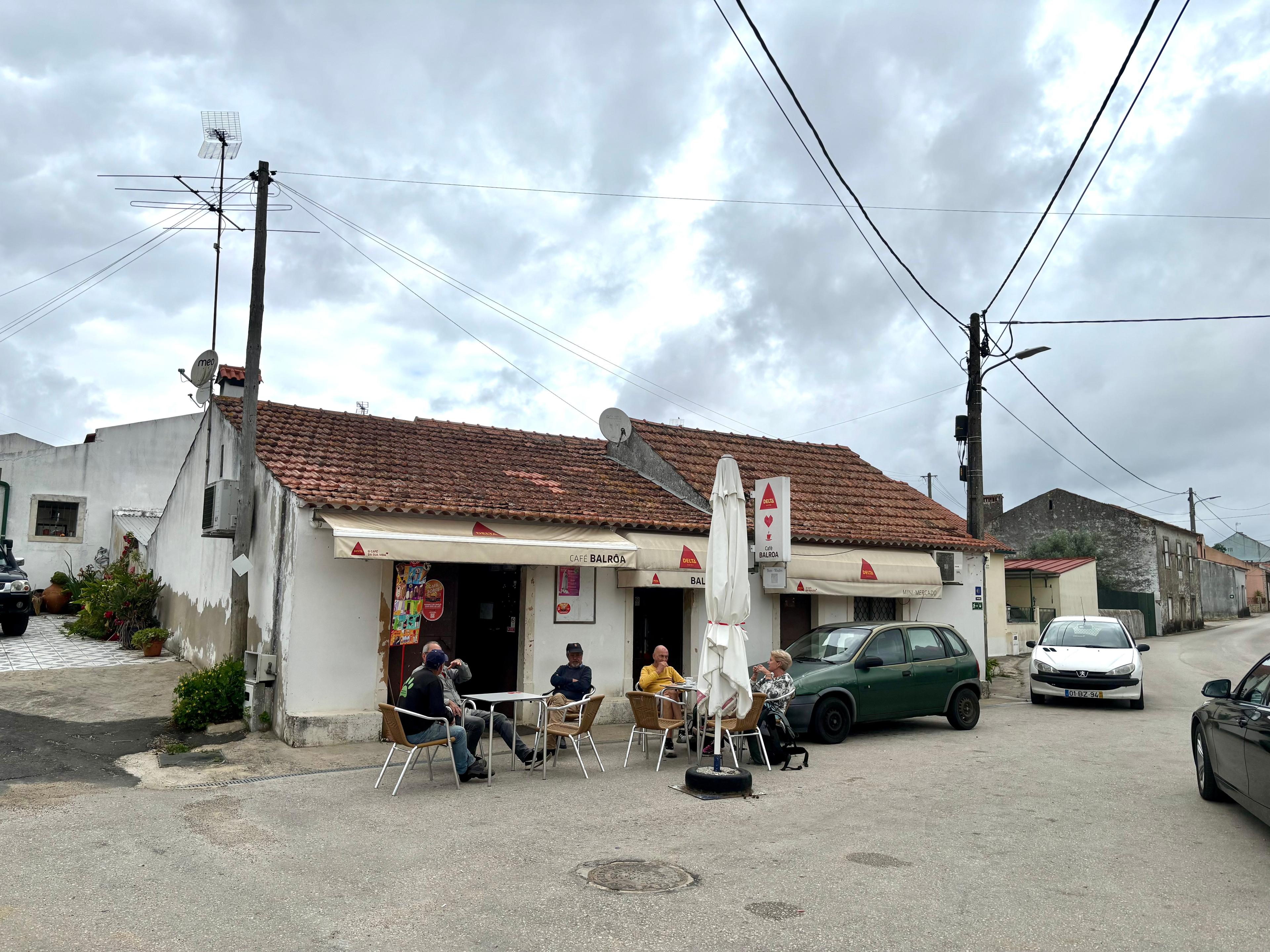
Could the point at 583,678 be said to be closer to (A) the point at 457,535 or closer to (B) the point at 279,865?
(A) the point at 457,535

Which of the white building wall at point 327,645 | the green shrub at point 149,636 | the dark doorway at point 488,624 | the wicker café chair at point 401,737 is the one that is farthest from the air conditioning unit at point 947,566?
the green shrub at point 149,636

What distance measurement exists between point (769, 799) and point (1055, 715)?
7823 millimetres

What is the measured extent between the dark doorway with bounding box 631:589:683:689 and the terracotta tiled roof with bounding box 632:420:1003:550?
1.95 metres

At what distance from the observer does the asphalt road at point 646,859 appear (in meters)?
4.52

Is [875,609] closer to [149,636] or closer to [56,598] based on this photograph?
[149,636]

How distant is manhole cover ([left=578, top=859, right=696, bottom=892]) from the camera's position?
5.25m

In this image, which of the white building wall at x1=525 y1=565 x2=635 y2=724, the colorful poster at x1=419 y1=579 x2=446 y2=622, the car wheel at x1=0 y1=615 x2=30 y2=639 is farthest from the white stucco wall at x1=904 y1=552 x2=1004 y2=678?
the car wheel at x1=0 y1=615 x2=30 y2=639

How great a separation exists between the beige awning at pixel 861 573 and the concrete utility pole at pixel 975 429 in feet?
7.30

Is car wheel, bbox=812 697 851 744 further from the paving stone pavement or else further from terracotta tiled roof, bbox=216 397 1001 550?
the paving stone pavement

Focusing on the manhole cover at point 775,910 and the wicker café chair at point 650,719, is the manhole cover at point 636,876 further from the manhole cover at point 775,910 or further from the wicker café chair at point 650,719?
the wicker café chair at point 650,719

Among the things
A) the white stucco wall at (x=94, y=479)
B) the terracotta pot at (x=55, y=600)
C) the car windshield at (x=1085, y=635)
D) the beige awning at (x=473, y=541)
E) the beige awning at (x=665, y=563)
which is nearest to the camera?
the beige awning at (x=473, y=541)

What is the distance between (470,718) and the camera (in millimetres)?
8742

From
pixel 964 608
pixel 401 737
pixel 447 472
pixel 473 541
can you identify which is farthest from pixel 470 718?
pixel 964 608

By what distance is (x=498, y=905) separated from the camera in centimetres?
490
